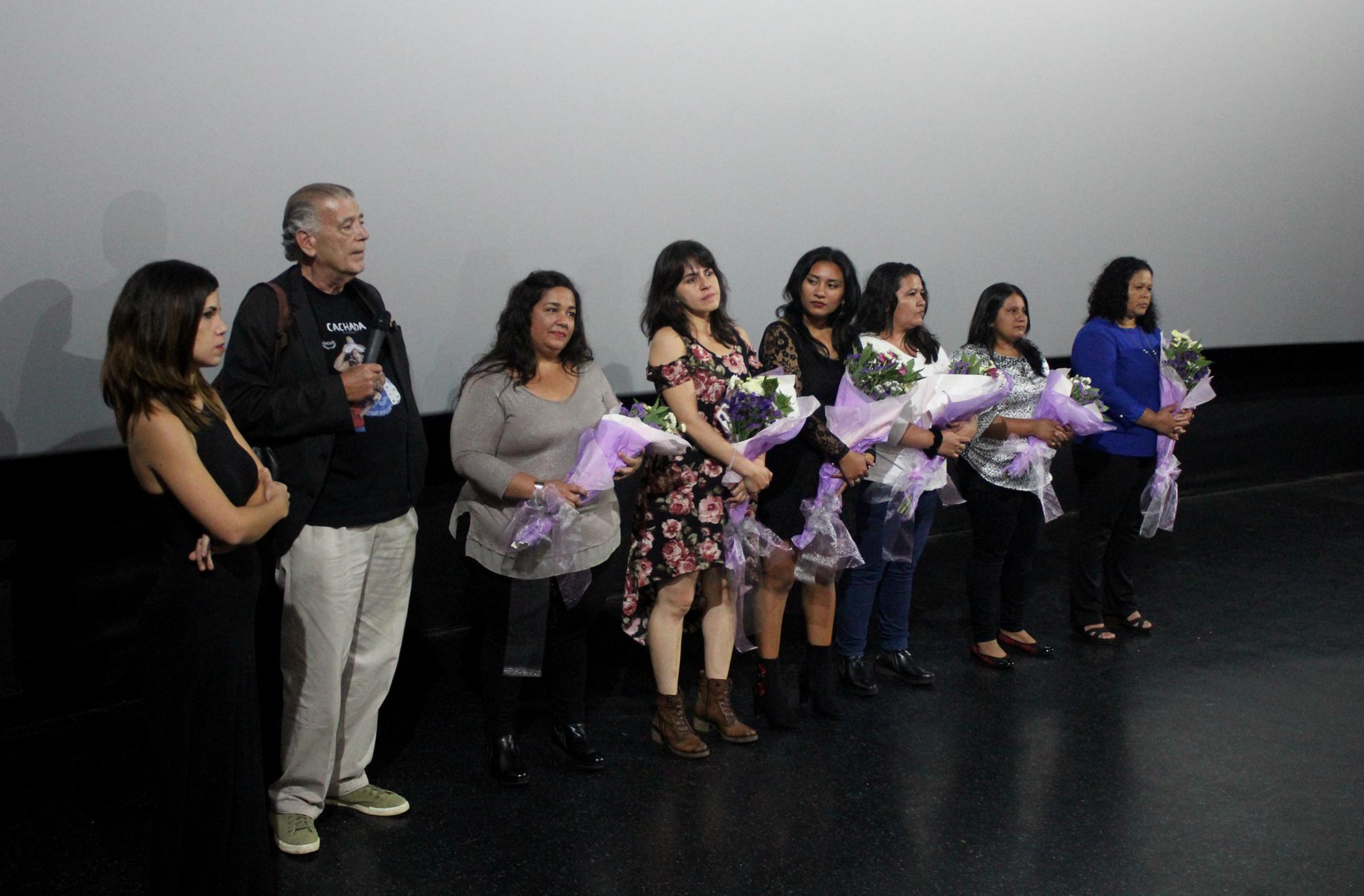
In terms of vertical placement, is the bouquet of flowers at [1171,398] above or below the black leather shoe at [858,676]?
above

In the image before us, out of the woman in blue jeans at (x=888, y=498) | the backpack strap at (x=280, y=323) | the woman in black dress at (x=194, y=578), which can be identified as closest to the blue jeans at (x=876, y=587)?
the woman in blue jeans at (x=888, y=498)

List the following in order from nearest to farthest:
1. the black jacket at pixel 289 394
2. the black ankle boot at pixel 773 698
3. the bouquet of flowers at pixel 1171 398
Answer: the black jacket at pixel 289 394 < the black ankle boot at pixel 773 698 < the bouquet of flowers at pixel 1171 398

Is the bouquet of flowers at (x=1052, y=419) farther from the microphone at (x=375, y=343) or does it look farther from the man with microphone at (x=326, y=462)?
the microphone at (x=375, y=343)

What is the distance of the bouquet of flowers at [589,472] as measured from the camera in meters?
2.93

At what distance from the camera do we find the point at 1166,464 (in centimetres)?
419

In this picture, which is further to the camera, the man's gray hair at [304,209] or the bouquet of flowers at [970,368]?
the bouquet of flowers at [970,368]

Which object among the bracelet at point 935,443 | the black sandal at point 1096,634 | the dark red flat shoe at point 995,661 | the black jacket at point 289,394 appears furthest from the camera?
the black sandal at point 1096,634

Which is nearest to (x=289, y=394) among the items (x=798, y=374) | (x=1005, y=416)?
(x=798, y=374)

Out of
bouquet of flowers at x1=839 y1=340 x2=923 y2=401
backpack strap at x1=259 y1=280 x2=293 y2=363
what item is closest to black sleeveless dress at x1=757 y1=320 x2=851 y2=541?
bouquet of flowers at x1=839 y1=340 x2=923 y2=401

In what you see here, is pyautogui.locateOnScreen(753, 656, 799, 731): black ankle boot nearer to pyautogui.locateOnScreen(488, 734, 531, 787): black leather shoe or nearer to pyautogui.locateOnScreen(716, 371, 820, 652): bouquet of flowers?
pyautogui.locateOnScreen(716, 371, 820, 652): bouquet of flowers

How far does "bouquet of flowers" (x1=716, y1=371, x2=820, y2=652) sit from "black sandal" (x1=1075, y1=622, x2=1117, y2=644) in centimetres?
154

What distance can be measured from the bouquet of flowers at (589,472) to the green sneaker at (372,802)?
673 millimetres

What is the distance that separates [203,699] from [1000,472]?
2571 millimetres

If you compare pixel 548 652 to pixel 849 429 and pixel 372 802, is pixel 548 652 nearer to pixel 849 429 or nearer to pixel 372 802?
pixel 372 802
